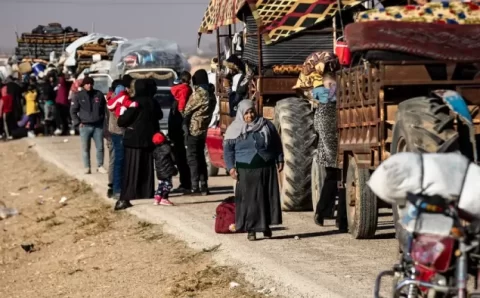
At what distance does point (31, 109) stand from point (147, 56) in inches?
144

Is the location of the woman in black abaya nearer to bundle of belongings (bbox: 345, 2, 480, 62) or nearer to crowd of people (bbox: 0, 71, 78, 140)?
bundle of belongings (bbox: 345, 2, 480, 62)

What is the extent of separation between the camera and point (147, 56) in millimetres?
35094

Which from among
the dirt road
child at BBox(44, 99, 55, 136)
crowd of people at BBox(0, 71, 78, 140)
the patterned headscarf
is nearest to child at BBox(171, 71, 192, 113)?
the dirt road

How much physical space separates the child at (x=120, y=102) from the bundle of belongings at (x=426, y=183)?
9735 mm

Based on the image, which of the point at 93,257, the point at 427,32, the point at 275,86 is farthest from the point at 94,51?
the point at 427,32

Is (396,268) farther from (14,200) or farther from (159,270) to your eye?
(14,200)

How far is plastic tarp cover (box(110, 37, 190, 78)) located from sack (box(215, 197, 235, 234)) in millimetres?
20689

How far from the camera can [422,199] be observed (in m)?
7.10

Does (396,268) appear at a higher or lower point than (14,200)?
higher

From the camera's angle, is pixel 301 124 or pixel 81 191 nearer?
pixel 301 124

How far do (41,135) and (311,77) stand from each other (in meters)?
23.2

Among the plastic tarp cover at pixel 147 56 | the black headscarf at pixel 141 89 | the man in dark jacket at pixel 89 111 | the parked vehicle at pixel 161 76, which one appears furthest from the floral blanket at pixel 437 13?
the plastic tarp cover at pixel 147 56

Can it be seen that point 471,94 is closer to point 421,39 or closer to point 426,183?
Result: point 421,39

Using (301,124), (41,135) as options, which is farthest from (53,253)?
(41,135)
